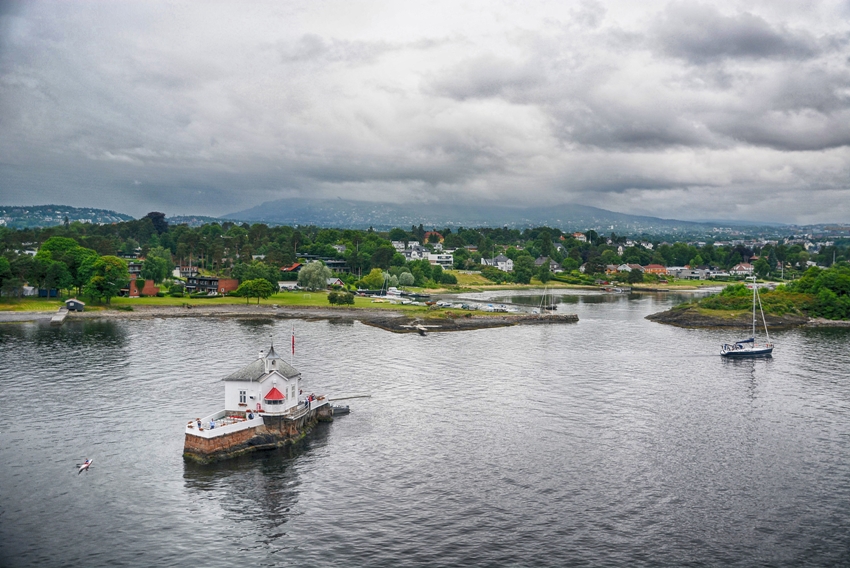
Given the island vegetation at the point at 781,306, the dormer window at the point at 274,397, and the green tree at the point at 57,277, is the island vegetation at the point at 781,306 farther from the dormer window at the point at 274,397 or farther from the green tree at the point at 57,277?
the green tree at the point at 57,277

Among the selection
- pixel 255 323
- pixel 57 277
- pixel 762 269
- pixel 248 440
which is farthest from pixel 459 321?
pixel 762 269

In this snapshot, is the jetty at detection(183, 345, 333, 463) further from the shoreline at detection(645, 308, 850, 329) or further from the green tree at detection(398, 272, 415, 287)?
the green tree at detection(398, 272, 415, 287)

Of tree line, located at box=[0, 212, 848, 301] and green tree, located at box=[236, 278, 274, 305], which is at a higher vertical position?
tree line, located at box=[0, 212, 848, 301]

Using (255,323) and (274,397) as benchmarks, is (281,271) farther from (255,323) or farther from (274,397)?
(274,397)

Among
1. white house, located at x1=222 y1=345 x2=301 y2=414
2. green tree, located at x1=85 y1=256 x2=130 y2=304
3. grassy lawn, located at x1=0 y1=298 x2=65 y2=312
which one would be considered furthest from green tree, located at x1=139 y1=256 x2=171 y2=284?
white house, located at x1=222 y1=345 x2=301 y2=414

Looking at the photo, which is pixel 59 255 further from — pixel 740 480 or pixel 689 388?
pixel 740 480
